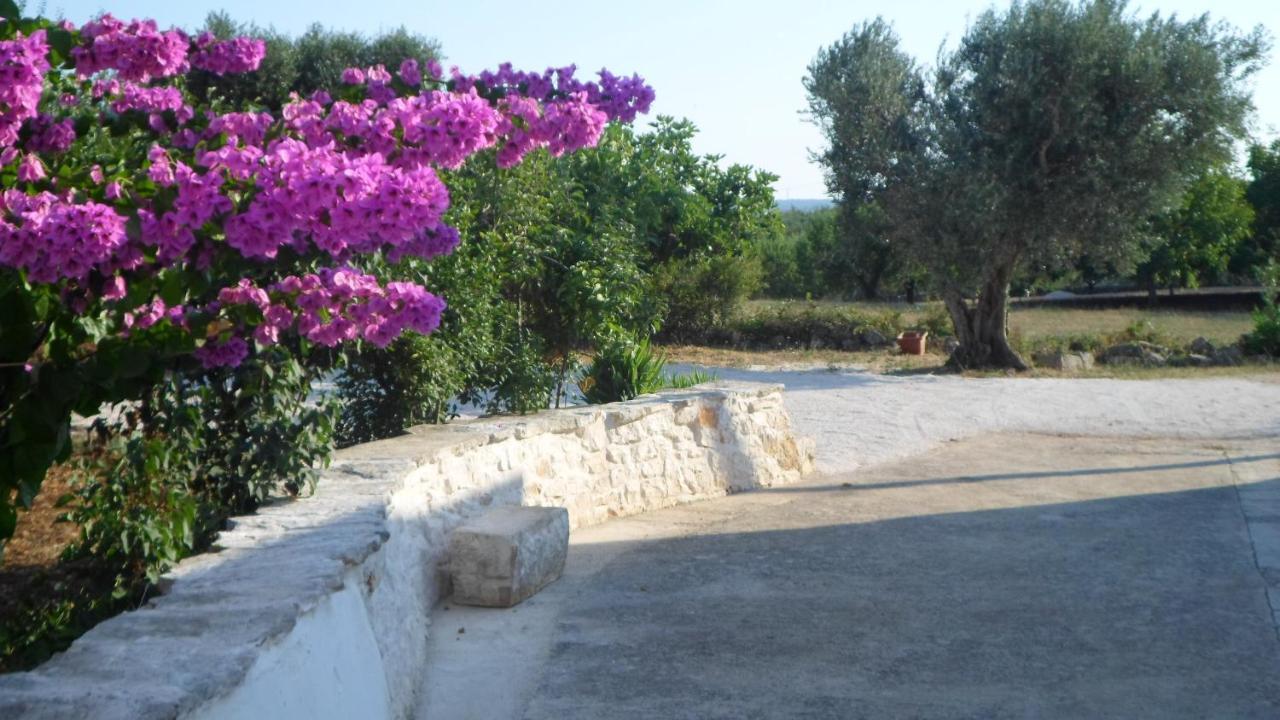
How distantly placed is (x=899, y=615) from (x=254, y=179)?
12.3ft

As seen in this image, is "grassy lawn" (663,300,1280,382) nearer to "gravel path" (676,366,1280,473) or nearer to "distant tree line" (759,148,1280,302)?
"gravel path" (676,366,1280,473)

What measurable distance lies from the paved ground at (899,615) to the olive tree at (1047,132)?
26.9 feet

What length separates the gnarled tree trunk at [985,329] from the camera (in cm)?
1736

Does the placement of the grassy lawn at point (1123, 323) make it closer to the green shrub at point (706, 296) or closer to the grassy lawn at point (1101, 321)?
the grassy lawn at point (1101, 321)

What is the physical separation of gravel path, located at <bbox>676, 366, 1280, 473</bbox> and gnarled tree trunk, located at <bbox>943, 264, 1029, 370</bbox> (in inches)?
72.3

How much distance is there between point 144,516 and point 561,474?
291cm

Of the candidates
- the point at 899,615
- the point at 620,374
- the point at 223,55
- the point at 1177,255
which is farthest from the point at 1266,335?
the point at 223,55

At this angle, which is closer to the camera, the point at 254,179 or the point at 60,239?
the point at 60,239

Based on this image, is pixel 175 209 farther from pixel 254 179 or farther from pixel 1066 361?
pixel 1066 361

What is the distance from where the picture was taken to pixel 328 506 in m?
4.74

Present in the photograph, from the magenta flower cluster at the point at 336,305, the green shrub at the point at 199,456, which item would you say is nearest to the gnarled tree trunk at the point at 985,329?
the green shrub at the point at 199,456

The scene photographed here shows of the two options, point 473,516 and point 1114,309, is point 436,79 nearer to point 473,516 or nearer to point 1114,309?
point 473,516

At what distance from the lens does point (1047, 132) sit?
1591cm

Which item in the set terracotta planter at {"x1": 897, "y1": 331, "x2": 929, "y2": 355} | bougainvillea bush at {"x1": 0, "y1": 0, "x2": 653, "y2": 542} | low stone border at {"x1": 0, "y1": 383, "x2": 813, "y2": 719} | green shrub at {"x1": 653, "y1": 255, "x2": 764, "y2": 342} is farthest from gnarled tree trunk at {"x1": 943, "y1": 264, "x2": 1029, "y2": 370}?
bougainvillea bush at {"x1": 0, "y1": 0, "x2": 653, "y2": 542}
